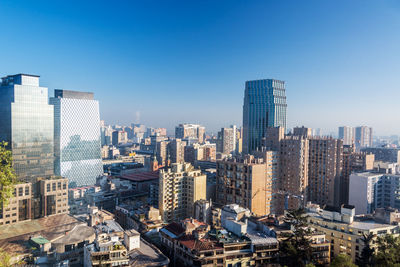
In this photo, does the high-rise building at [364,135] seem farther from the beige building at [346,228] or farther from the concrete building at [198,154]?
the beige building at [346,228]

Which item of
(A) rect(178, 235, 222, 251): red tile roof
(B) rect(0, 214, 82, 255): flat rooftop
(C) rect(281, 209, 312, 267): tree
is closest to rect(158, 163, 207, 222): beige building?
(B) rect(0, 214, 82, 255): flat rooftop

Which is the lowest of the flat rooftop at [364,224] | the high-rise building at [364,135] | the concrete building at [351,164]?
the flat rooftop at [364,224]

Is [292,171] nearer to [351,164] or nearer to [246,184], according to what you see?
[246,184]

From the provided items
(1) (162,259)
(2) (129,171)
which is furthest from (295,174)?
(2) (129,171)

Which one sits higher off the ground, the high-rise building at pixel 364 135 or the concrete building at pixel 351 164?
the high-rise building at pixel 364 135

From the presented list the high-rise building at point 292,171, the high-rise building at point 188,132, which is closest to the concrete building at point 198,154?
the high-rise building at point 292,171

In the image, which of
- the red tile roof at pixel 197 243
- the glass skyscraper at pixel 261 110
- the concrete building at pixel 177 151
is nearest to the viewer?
the red tile roof at pixel 197 243

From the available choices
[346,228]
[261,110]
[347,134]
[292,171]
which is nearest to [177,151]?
[261,110]
